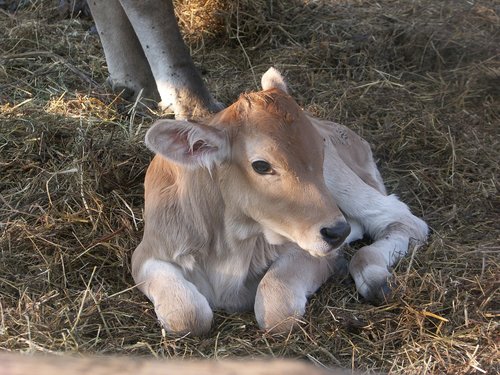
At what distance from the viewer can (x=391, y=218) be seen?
5.16 m

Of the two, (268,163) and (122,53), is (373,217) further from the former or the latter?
(122,53)

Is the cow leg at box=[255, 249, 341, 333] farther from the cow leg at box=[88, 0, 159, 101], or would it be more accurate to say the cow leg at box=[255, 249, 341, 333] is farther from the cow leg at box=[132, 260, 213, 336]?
the cow leg at box=[88, 0, 159, 101]

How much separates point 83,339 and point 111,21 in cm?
339

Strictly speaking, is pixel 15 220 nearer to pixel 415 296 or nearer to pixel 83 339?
pixel 83 339

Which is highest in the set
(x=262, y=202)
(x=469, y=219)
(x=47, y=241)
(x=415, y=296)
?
(x=262, y=202)

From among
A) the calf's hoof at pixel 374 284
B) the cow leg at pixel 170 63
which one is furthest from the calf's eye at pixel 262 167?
the cow leg at pixel 170 63

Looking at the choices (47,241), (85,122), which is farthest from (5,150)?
(47,241)

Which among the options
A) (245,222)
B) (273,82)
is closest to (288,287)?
(245,222)

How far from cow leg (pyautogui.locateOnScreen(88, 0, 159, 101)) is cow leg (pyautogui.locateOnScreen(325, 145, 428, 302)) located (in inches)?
82.2

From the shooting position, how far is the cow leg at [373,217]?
4664 millimetres

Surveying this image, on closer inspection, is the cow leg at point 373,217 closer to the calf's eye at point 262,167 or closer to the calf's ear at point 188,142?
the calf's eye at point 262,167

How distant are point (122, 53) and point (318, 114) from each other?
177 centimetres

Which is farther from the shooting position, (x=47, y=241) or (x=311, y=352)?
(x=47, y=241)

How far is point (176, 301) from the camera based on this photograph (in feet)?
13.2
